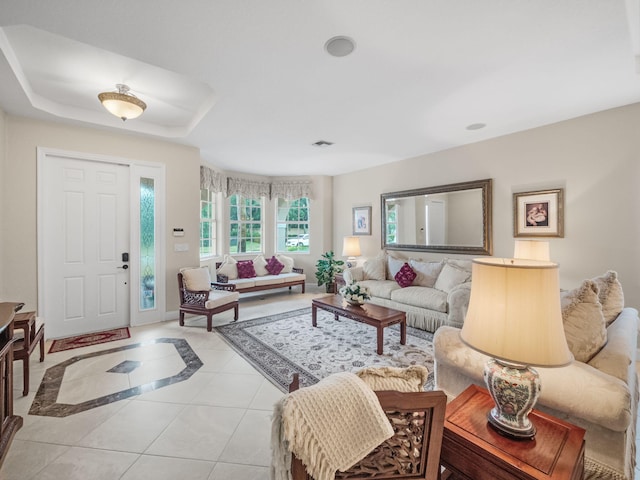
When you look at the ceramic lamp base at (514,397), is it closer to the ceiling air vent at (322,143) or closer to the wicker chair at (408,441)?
the wicker chair at (408,441)

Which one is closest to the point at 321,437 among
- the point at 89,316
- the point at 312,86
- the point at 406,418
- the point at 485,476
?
the point at 406,418

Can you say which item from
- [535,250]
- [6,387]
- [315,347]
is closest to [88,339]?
[6,387]

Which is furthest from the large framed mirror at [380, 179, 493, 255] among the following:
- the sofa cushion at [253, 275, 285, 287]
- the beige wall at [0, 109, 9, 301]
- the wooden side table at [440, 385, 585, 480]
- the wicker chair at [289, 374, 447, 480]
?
the beige wall at [0, 109, 9, 301]

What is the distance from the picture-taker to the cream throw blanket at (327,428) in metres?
0.74

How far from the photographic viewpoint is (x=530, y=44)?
198cm

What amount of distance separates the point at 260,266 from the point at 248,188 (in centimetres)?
175

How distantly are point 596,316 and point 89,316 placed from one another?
4.92 metres

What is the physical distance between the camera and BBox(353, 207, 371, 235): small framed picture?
5699mm

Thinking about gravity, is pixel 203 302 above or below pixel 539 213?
below

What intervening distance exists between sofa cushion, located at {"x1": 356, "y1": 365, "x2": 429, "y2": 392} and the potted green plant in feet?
16.0

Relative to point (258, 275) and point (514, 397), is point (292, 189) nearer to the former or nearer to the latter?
point (258, 275)

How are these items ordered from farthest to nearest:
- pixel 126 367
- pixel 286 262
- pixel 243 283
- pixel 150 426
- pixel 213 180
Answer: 1. pixel 286 262
2. pixel 213 180
3. pixel 243 283
4. pixel 126 367
5. pixel 150 426

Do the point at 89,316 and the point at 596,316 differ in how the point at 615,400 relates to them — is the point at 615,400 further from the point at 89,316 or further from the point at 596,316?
the point at 89,316

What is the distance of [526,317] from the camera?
3.20ft
